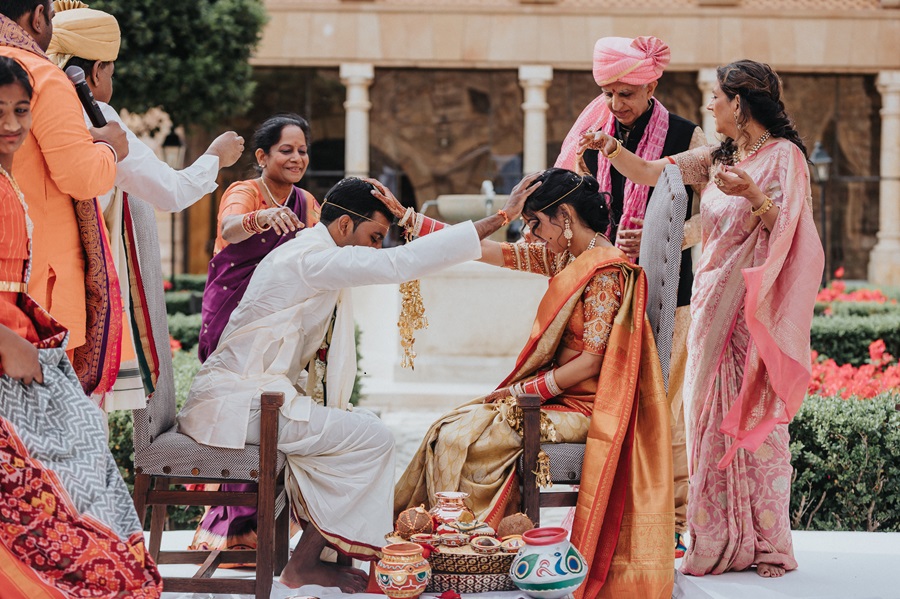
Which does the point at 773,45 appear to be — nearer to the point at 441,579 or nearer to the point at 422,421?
the point at 422,421

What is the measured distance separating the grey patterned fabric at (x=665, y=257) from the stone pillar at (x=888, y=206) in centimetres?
1901

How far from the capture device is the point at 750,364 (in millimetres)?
3775

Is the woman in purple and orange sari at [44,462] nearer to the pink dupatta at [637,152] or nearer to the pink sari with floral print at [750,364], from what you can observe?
the pink sari with floral print at [750,364]

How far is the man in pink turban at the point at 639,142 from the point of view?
13.8ft

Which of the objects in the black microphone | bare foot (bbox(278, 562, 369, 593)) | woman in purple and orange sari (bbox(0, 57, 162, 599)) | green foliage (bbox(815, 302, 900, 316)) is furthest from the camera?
green foliage (bbox(815, 302, 900, 316))

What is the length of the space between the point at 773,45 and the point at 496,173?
5906mm

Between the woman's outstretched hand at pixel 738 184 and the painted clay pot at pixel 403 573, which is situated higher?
the woman's outstretched hand at pixel 738 184

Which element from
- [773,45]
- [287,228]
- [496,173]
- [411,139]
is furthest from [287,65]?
[287,228]

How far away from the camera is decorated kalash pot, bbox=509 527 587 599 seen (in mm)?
3086

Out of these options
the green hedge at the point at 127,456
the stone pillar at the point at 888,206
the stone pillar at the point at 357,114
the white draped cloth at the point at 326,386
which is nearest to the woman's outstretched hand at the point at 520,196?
the white draped cloth at the point at 326,386

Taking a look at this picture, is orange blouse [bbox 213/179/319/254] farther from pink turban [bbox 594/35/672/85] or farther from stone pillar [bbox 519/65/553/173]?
stone pillar [bbox 519/65/553/173]

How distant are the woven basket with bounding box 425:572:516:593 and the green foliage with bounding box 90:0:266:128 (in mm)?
11728

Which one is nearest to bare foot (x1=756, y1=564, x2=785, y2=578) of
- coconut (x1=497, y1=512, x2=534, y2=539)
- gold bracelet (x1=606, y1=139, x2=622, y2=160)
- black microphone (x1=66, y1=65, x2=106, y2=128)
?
coconut (x1=497, y1=512, x2=534, y2=539)

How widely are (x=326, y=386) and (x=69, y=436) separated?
3.24 ft
